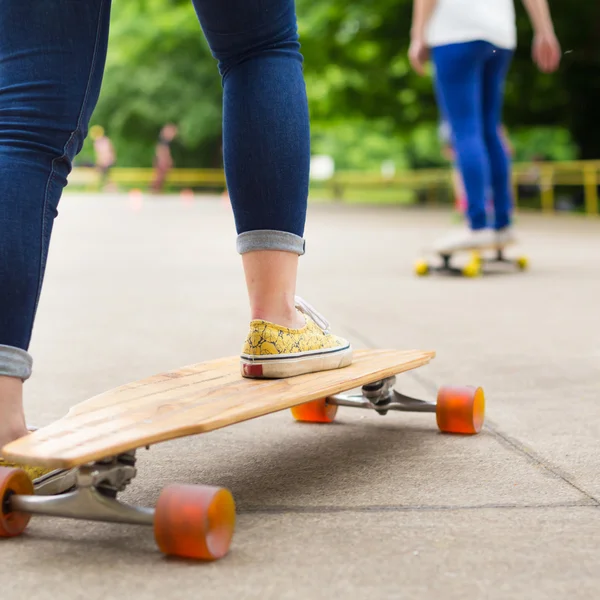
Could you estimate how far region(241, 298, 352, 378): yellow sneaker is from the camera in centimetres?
192

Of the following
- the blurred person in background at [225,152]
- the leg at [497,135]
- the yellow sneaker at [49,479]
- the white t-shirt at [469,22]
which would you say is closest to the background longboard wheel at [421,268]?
the leg at [497,135]

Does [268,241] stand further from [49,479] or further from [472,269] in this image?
[472,269]

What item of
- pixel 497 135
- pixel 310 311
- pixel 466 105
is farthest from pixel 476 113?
pixel 310 311

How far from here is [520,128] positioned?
22031 mm

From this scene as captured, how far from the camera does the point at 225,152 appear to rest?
77.7 inches

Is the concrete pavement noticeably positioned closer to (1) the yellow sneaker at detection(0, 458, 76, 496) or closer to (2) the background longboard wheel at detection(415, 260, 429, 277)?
(1) the yellow sneaker at detection(0, 458, 76, 496)

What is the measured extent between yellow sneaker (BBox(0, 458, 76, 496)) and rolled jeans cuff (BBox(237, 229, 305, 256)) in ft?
1.78

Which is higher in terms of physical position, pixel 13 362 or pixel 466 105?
pixel 466 105

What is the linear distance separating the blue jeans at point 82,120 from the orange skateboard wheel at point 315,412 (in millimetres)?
528

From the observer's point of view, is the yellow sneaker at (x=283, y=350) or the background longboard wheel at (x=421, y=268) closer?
the yellow sneaker at (x=283, y=350)

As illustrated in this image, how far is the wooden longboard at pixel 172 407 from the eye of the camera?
1.43m

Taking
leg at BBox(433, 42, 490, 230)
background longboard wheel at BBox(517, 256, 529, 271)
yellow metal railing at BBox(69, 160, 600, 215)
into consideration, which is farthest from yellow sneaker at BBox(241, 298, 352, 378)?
yellow metal railing at BBox(69, 160, 600, 215)

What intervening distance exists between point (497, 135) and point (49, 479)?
4.74 m

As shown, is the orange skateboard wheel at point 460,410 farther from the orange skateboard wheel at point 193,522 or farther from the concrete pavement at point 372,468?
the orange skateboard wheel at point 193,522
